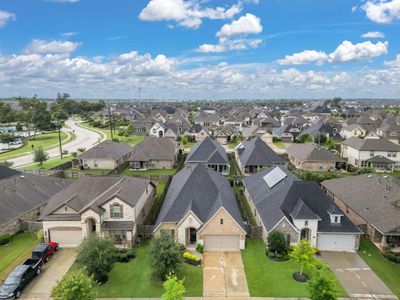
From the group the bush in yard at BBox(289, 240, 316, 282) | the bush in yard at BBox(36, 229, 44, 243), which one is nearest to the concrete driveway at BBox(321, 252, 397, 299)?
the bush in yard at BBox(289, 240, 316, 282)

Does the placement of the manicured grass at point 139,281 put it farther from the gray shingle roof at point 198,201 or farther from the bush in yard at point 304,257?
the bush in yard at point 304,257

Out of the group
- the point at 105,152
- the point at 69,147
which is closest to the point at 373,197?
the point at 105,152

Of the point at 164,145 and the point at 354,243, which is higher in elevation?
the point at 164,145

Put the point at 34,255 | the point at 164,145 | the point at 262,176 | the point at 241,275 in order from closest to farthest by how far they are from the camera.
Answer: the point at 241,275 < the point at 34,255 < the point at 262,176 < the point at 164,145

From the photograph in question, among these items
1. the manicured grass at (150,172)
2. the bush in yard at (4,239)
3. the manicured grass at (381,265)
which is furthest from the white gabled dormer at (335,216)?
the manicured grass at (150,172)

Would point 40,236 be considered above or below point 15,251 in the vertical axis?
above

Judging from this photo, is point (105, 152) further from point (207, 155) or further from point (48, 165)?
point (207, 155)

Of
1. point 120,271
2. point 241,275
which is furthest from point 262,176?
point 120,271

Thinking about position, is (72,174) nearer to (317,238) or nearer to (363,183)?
(317,238)

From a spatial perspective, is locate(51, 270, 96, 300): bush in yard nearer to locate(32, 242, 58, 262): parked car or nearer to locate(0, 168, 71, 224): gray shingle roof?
locate(32, 242, 58, 262): parked car
